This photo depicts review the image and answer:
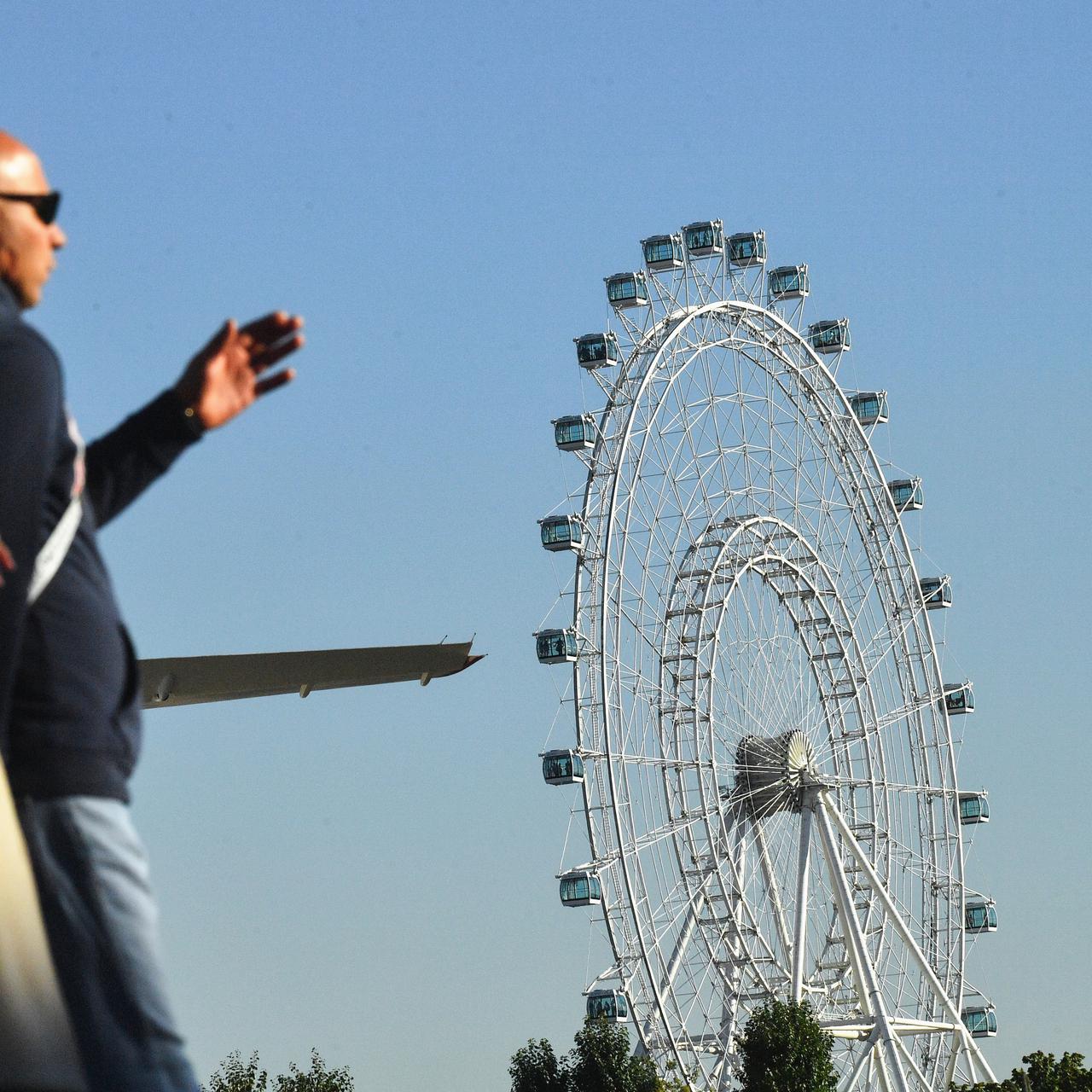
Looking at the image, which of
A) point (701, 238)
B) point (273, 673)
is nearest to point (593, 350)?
point (701, 238)

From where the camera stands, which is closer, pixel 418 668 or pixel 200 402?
pixel 200 402

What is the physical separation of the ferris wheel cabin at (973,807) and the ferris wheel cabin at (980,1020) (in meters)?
5.08

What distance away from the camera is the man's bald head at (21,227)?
3.56m

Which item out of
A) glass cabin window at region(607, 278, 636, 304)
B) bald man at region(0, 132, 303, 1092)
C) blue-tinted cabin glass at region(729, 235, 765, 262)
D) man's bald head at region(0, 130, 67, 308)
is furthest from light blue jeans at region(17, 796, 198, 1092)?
blue-tinted cabin glass at region(729, 235, 765, 262)

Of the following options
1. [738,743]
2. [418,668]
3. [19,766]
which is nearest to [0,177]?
[19,766]

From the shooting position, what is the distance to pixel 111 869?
3223 millimetres

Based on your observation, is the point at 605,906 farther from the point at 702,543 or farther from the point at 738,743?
the point at 702,543

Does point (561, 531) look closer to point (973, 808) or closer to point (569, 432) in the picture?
point (569, 432)

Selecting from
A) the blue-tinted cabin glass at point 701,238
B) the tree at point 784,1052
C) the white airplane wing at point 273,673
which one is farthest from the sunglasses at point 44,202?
the tree at point 784,1052

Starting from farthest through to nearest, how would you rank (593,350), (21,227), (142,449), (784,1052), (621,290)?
(784,1052)
(621,290)
(593,350)
(142,449)
(21,227)

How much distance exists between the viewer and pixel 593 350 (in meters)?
44.0

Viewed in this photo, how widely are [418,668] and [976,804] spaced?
3888cm

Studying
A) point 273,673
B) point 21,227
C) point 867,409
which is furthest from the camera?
point 867,409

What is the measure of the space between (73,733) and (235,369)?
3.06 ft
